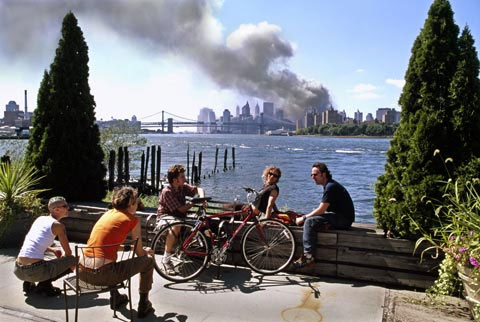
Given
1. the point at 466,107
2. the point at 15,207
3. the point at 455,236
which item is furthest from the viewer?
the point at 15,207

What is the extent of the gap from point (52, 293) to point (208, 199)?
2.02 meters

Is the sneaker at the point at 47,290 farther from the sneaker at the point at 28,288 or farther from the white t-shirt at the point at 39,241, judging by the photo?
the white t-shirt at the point at 39,241

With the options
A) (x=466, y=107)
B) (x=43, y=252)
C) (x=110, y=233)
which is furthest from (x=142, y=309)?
(x=466, y=107)

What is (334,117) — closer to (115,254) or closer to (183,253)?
(183,253)

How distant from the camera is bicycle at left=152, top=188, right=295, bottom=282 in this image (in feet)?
17.3

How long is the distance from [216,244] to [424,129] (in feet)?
8.97

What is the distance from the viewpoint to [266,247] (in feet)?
18.0

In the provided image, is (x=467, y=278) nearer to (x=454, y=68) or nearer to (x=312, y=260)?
(x=312, y=260)

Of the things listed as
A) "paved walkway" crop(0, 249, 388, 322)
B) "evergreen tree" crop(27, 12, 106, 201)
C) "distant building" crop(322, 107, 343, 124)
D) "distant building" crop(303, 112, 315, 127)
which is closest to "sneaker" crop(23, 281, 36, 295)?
"paved walkway" crop(0, 249, 388, 322)

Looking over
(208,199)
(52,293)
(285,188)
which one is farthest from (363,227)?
(285,188)

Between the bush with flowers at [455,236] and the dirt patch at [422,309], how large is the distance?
13 cm

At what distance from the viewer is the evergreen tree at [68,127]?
25.2 feet

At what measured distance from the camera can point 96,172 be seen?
8086 mm

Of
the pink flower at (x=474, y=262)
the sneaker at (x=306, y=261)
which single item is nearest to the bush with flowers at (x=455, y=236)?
the pink flower at (x=474, y=262)
